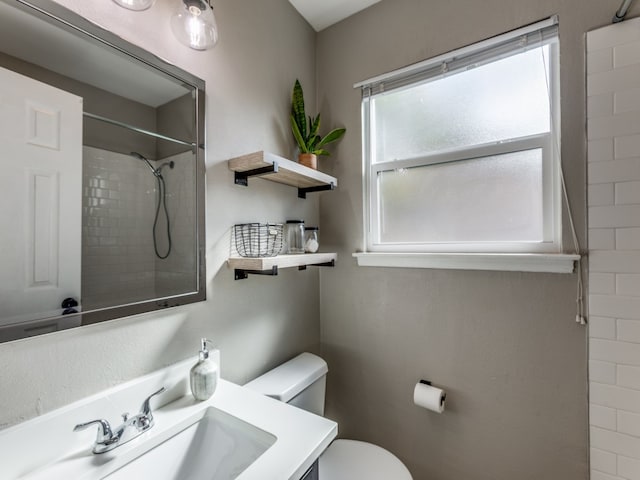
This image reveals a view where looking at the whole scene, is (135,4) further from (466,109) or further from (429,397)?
(429,397)

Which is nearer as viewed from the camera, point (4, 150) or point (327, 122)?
point (4, 150)

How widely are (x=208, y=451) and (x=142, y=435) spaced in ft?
0.64

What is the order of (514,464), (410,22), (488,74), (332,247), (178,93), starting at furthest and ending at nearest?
(332,247) → (410,22) → (488,74) → (514,464) → (178,93)

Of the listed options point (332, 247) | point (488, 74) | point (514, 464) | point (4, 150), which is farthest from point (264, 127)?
point (514, 464)

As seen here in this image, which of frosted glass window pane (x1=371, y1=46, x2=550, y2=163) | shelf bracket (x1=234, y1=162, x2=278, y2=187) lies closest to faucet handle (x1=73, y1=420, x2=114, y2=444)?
shelf bracket (x1=234, y1=162, x2=278, y2=187)

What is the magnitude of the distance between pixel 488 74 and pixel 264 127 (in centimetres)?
104

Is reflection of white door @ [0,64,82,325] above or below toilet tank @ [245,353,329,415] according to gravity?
above

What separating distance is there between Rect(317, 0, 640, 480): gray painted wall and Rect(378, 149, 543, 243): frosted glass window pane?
5.4 inches

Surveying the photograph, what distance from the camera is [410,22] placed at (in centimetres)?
138

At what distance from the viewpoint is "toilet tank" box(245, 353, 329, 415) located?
1.12m

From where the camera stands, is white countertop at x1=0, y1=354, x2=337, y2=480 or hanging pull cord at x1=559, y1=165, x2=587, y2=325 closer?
white countertop at x1=0, y1=354, x2=337, y2=480

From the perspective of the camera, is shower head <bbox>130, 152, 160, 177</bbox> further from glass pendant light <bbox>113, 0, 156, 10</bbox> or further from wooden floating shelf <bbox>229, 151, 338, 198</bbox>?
glass pendant light <bbox>113, 0, 156, 10</bbox>

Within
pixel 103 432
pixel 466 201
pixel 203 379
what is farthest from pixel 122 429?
pixel 466 201

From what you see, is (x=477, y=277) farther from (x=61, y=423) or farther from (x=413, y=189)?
(x=61, y=423)
